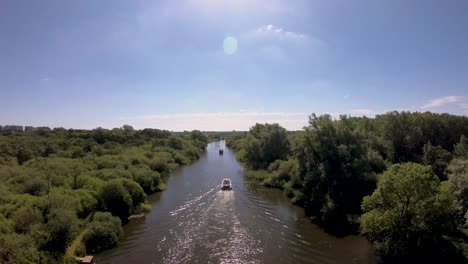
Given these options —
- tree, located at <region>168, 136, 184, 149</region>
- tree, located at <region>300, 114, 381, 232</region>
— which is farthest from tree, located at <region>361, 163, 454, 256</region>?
tree, located at <region>168, 136, 184, 149</region>

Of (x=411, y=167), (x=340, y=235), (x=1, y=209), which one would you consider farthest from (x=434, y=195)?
(x=1, y=209)

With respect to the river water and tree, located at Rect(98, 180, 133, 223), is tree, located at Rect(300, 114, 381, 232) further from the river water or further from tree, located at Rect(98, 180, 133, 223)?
tree, located at Rect(98, 180, 133, 223)

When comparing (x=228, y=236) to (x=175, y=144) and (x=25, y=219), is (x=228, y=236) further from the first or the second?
(x=175, y=144)

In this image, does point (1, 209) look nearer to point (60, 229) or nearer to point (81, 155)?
point (60, 229)

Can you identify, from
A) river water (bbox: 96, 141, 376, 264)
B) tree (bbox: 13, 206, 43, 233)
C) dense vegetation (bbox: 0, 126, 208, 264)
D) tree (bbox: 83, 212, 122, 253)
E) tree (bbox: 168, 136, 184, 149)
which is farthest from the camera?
tree (bbox: 168, 136, 184, 149)

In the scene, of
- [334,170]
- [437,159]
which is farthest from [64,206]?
[437,159]

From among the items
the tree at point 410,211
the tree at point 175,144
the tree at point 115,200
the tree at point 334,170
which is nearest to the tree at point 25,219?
the tree at point 115,200
